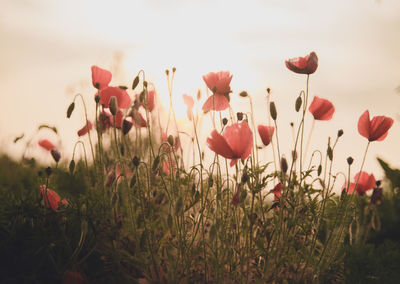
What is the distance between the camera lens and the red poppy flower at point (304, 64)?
1.69 meters

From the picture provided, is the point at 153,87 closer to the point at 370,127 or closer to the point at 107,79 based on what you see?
the point at 107,79

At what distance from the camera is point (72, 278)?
5.38ft

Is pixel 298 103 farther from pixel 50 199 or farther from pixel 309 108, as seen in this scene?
pixel 50 199

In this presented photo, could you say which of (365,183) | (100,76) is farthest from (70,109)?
(365,183)

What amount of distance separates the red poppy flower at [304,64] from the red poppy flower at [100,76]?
0.81 meters

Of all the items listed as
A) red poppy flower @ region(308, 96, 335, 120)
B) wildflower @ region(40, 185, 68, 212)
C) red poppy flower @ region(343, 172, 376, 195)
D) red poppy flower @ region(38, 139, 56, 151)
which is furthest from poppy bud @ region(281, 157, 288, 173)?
red poppy flower @ region(38, 139, 56, 151)

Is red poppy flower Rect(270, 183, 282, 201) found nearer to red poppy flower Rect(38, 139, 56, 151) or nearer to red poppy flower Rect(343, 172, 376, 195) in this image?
red poppy flower Rect(343, 172, 376, 195)

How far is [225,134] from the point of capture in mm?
1536

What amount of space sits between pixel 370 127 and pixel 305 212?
0.50m

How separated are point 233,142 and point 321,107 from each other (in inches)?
22.6

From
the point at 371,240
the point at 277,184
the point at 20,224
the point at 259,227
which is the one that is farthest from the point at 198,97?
the point at 371,240

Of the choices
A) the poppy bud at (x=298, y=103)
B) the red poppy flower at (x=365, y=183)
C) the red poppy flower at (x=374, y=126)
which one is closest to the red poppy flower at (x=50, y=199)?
the poppy bud at (x=298, y=103)

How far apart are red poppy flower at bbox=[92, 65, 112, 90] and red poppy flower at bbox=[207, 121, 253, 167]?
0.66 meters

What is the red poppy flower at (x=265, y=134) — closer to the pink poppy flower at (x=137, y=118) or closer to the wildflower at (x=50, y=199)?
the pink poppy flower at (x=137, y=118)
